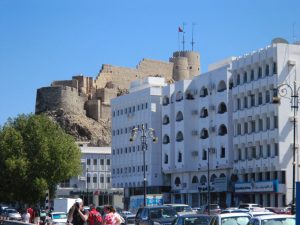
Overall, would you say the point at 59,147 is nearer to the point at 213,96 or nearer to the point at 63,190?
the point at 213,96

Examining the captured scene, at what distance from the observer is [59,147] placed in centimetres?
8456

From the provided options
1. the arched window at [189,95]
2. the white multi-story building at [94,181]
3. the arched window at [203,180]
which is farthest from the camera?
the white multi-story building at [94,181]

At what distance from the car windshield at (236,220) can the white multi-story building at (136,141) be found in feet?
241

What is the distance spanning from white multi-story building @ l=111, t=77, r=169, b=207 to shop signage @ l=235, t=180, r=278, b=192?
19.1m

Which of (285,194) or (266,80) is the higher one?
(266,80)

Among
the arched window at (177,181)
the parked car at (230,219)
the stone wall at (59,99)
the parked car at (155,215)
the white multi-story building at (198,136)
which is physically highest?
the stone wall at (59,99)

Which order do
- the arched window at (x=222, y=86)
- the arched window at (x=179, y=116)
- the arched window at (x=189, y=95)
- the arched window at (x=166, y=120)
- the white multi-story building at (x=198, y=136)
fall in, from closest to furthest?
the white multi-story building at (x=198, y=136) < the arched window at (x=222, y=86) < the arched window at (x=189, y=95) < the arched window at (x=179, y=116) < the arched window at (x=166, y=120)

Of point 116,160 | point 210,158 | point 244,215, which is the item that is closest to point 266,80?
point 210,158

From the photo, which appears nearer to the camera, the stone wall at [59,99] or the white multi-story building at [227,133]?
the white multi-story building at [227,133]

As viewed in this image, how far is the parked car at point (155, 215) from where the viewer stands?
37.5 meters

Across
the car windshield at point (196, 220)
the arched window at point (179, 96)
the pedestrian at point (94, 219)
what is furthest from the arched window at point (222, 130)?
the pedestrian at point (94, 219)

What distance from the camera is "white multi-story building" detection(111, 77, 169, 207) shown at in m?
102

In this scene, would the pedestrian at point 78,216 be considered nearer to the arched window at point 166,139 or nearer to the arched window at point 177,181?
the arched window at point 177,181

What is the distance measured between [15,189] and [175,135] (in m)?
21.4
